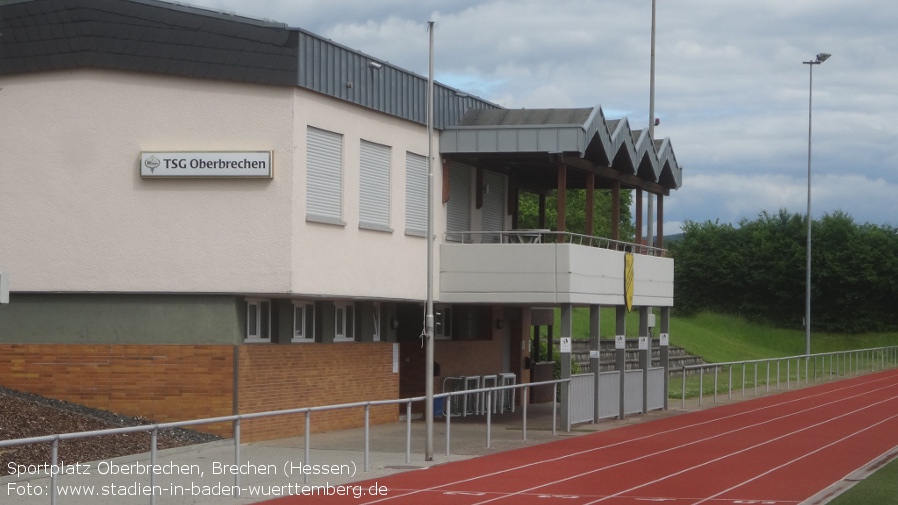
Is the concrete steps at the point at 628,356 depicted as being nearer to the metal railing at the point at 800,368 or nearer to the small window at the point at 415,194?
the metal railing at the point at 800,368

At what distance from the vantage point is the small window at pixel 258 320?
82.2 ft

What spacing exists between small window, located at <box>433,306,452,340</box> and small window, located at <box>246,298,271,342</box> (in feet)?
29.3

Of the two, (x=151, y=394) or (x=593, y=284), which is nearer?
(x=151, y=394)

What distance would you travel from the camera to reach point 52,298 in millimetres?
24781

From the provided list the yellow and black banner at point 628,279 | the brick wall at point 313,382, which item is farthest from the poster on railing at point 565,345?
the yellow and black banner at point 628,279

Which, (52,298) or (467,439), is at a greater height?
(52,298)

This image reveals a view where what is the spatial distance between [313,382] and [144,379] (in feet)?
12.9

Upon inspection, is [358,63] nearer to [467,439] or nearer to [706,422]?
[467,439]

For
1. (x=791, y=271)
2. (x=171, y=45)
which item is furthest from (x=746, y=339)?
(x=171, y=45)

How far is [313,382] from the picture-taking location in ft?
88.0

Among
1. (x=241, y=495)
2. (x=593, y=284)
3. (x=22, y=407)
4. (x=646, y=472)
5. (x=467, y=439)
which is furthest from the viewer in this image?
(x=593, y=284)

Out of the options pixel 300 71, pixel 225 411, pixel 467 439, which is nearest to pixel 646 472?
pixel 467 439

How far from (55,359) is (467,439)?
8.00 meters

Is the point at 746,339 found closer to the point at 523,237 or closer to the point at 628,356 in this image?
the point at 628,356
